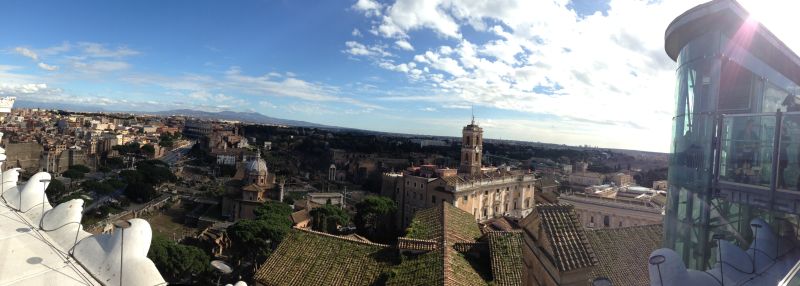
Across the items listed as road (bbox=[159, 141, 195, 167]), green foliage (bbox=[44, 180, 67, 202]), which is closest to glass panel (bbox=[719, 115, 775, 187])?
green foliage (bbox=[44, 180, 67, 202])

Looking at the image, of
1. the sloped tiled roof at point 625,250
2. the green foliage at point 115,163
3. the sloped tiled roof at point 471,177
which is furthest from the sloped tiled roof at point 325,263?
the green foliage at point 115,163

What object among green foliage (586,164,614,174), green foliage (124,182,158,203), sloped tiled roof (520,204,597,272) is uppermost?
sloped tiled roof (520,204,597,272)

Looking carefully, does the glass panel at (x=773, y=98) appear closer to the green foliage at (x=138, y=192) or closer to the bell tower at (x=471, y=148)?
the bell tower at (x=471, y=148)

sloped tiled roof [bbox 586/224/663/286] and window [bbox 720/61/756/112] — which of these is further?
sloped tiled roof [bbox 586/224/663/286]

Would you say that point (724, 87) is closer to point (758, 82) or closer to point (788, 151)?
point (758, 82)

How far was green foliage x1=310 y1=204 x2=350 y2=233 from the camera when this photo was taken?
35125 mm

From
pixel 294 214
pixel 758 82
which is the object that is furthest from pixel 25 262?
pixel 294 214

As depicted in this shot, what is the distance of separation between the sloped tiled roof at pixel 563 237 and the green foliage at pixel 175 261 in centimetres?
2213

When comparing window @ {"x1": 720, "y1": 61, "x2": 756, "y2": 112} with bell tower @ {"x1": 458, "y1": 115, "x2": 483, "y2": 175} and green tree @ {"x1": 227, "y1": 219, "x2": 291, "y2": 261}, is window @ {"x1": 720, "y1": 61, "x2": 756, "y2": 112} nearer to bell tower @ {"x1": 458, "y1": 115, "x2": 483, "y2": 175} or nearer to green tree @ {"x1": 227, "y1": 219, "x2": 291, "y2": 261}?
green tree @ {"x1": 227, "y1": 219, "x2": 291, "y2": 261}

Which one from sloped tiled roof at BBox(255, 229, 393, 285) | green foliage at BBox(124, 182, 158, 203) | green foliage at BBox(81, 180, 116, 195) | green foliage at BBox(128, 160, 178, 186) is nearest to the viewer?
sloped tiled roof at BBox(255, 229, 393, 285)

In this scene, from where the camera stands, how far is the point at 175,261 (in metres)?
23.3

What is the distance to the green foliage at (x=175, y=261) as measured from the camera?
22.6 metres

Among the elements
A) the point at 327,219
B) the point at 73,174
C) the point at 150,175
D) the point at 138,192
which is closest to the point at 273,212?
the point at 327,219

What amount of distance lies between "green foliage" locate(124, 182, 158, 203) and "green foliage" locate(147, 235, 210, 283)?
32.5 meters
